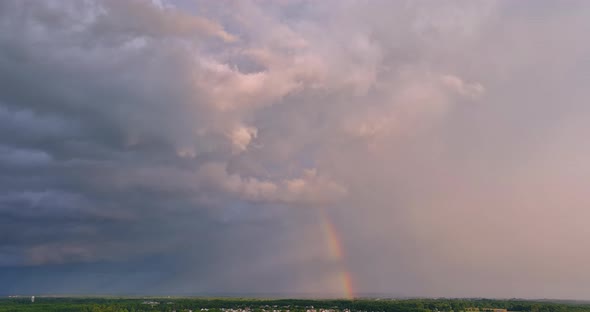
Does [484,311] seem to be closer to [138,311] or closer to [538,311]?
[538,311]

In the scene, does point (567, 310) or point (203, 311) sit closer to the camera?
point (567, 310)

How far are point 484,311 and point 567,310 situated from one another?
73.2 feet

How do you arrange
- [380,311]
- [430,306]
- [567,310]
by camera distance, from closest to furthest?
[567,310] → [380,311] → [430,306]

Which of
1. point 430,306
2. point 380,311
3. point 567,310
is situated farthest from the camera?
point 430,306

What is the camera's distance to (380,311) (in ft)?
444

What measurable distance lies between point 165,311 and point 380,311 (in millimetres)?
59236

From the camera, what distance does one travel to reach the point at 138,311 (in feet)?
444

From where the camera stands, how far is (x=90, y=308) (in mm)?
135500

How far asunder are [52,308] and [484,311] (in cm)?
11903

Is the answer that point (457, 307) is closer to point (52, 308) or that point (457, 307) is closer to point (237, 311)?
point (237, 311)

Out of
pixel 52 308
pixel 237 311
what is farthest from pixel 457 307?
pixel 52 308

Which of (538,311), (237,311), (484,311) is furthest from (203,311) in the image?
(538,311)

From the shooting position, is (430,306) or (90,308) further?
(430,306)

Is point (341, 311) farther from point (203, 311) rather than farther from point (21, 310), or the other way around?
point (21, 310)
